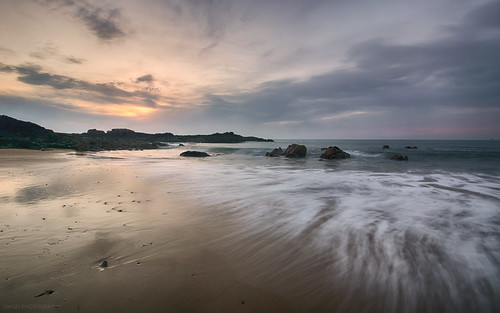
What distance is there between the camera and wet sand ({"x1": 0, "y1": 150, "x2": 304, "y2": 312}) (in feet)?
7.78

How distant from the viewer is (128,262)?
3131 mm

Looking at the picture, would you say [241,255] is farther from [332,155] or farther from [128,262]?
[332,155]

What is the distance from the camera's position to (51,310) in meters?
2.20

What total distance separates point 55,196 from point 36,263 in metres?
4.55

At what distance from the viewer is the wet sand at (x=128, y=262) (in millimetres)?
2371

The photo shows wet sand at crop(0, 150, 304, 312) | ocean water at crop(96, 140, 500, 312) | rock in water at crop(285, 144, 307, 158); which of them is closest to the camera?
wet sand at crop(0, 150, 304, 312)

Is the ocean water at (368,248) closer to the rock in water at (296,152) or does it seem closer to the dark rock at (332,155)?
the dark rock at (332,155)

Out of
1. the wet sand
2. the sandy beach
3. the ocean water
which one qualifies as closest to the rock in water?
the ocean water

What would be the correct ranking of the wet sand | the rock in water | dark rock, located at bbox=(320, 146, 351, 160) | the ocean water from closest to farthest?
the wet sand, the ocean water, dark rock, located at bbox=(320, 146, 351, 160), the rock in water

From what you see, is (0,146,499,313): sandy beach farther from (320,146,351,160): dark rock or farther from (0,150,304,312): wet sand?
(320,146,351,160): dark rock

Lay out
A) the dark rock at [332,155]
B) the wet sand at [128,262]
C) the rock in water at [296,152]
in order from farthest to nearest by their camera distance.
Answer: the rock in water at [296,152]
the dark rock at [332,155]
the wet sand at [128,262]

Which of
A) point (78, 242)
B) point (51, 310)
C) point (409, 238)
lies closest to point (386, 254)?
point (409, 238)

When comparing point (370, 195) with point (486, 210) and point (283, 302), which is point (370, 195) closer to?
point (486, 210)

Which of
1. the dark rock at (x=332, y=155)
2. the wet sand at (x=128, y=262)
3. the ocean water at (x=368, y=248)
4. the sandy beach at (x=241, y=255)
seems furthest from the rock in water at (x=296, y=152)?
the wet sand at (x=128, y=262)
